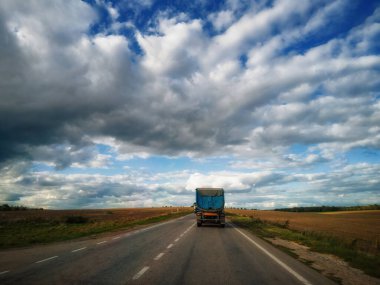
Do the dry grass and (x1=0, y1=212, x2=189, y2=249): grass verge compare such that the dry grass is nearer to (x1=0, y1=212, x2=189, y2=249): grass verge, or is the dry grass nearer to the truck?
the truck

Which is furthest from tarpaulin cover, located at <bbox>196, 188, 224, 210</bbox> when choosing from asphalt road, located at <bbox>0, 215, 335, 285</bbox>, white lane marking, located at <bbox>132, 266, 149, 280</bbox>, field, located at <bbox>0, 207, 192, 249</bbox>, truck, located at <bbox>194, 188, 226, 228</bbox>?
white lane marking, located at <bbox>132, 266, 149, 280</bbox>

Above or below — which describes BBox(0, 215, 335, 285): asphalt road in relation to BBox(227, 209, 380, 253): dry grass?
below

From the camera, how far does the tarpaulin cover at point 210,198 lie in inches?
1198

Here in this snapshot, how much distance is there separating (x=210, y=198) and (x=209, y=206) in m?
0.77

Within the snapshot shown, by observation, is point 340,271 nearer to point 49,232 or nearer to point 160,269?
point 160,269

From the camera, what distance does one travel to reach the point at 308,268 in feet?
31.7

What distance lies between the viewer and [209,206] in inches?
1198

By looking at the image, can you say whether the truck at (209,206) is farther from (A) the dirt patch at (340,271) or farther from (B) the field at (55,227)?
(A) the dirt patch at (340,271)

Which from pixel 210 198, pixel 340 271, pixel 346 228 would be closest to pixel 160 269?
pixel 340 271

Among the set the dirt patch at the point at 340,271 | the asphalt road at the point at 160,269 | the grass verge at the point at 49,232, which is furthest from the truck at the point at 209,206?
the dirt patch at the point at 340,271

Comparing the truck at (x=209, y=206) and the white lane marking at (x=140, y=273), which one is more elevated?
the truck at (x=209, y=206)

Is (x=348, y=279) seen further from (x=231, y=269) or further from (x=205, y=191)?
(x=205, y=191)

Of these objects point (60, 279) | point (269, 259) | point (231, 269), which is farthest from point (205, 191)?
point (60, 279)

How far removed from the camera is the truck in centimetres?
2975
